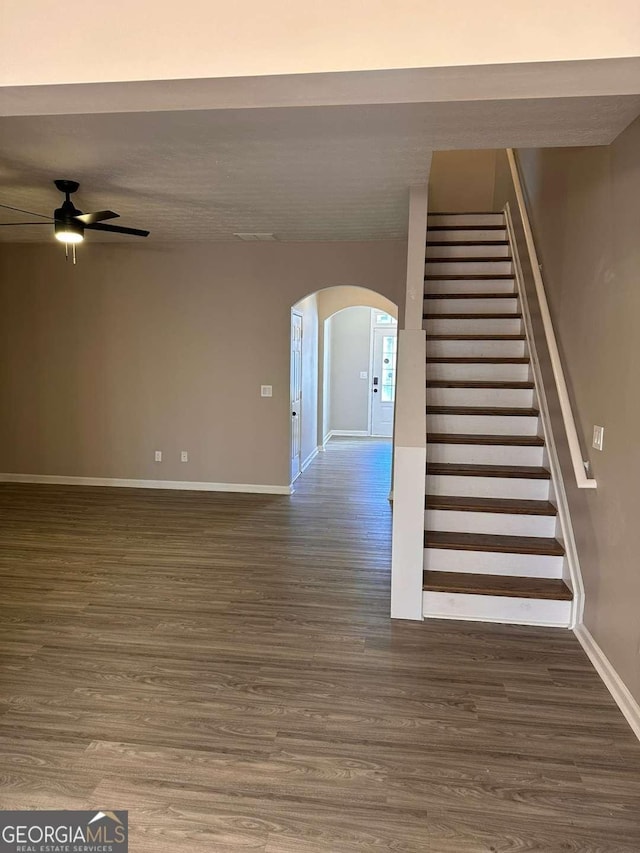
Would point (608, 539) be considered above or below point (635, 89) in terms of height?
below

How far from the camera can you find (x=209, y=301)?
6.08 meters

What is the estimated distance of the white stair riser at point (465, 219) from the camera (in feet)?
18.7

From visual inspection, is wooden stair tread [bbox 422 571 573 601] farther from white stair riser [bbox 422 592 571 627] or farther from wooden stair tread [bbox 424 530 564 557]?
wooden stair tread [bbox 424 530 564 557]

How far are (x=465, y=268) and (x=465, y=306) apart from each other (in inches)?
21.2

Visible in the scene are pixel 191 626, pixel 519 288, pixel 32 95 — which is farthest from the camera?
pixel 519 288

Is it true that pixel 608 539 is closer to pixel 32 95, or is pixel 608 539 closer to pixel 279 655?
pixel 279 655

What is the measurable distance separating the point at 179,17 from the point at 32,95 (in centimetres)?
66

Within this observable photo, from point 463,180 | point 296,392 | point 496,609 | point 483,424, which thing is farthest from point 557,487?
point 463,180

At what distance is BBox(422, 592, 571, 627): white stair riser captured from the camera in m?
3.18

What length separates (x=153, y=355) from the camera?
6.22 m

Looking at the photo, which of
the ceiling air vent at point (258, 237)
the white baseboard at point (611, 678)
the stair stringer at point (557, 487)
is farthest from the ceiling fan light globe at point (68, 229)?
the white baseboard at point (611, 678)

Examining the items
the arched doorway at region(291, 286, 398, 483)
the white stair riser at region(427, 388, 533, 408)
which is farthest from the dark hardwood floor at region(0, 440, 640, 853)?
the arched doorway at region(291, 286, 398, 483)

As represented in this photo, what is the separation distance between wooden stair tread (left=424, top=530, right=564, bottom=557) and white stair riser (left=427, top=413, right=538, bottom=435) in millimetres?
862

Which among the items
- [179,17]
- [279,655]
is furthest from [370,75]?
[279,655]
